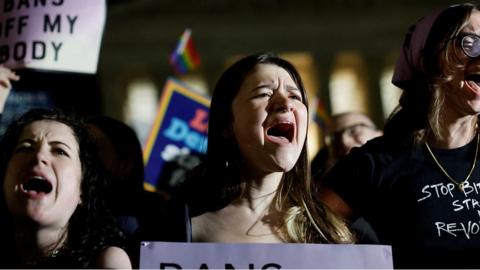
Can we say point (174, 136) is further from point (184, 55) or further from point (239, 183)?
point (239, 183)

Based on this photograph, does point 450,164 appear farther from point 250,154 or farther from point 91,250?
point 91,250

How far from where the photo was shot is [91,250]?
1.84 m

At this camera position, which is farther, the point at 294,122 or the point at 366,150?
the point at 366,150

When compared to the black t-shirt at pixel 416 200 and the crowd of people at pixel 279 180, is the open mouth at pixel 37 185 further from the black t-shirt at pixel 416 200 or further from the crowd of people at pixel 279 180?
the black t-shirt at pixel 416 200

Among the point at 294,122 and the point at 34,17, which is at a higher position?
the point at 34,17

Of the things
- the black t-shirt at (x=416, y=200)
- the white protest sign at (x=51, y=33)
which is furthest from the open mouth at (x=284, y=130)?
the white protest sign at (x=51, y=33)

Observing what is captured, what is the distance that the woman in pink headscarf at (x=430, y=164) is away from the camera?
1926 mm

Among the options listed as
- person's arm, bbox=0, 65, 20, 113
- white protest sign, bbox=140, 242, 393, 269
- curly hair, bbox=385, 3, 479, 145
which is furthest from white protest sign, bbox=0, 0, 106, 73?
curly hair, bbox=385, 3, 479, 145

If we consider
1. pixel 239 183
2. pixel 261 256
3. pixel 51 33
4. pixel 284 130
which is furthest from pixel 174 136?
pixel 261 256

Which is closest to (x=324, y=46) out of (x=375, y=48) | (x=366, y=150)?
(x=375, y=48)

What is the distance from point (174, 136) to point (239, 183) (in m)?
2.17

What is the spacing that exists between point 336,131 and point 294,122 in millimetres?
1533

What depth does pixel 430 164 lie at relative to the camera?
2.04 m

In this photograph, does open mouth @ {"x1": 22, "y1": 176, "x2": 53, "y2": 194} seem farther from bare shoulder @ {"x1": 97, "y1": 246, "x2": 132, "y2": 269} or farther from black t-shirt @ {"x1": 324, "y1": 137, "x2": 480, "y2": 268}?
A: black t-shirt @ {"x1": 324, "y1": 137, "x2": 480, "y2": 268}
